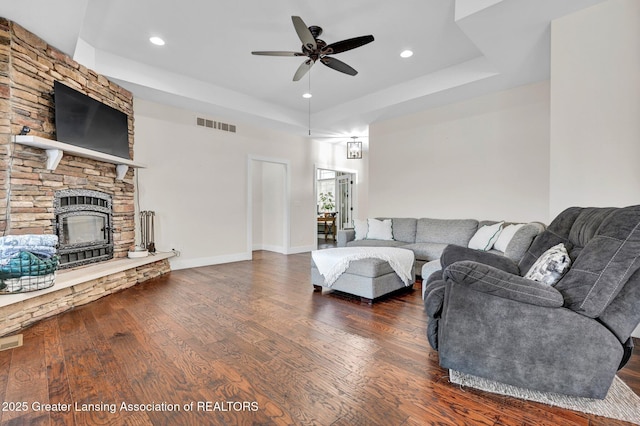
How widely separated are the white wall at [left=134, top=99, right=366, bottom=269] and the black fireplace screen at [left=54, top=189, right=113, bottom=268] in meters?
0.71

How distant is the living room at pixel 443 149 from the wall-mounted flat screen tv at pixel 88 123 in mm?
483

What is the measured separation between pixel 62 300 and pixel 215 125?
Answer: 3546 mm

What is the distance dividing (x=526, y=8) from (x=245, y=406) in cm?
357

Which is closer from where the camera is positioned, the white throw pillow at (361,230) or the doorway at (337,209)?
the white throw pillow at (361,230)

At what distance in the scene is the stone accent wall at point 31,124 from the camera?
2.71m

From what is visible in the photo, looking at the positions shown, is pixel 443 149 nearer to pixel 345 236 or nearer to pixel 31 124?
pixel 345 236

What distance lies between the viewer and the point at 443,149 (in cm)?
504

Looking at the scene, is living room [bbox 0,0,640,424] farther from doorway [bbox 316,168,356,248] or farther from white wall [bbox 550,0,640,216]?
doorway [bbox 316,168,356,248]

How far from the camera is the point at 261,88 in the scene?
491 centimetres

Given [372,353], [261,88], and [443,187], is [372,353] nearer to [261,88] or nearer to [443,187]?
[443,187]

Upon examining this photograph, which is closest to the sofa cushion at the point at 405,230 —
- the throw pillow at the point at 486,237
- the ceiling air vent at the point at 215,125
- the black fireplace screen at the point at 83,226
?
the throw pillow at the point at 486,237

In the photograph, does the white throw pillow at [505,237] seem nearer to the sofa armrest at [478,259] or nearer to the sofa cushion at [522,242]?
the sofa cushion at [522,242]

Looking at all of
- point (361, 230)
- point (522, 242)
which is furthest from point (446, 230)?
point (522, 242)

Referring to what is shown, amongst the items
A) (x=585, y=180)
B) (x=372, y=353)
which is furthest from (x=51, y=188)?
(x=585, y=180)
